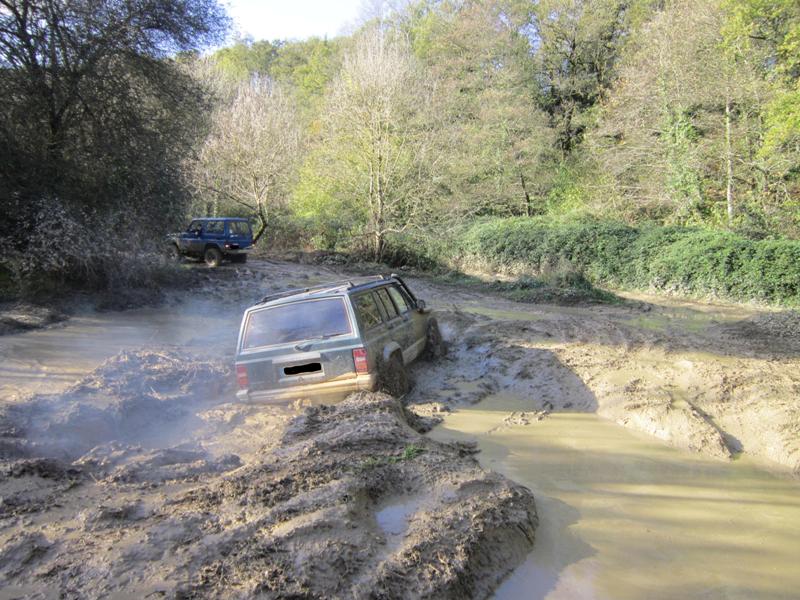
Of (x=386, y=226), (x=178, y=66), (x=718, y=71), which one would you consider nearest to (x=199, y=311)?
(x=178, y=66)

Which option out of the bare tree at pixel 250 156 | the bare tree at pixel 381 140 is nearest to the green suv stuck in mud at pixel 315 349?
the bare tree at pixel 381 140

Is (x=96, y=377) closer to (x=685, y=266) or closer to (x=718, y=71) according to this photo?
(x=685, y=266)

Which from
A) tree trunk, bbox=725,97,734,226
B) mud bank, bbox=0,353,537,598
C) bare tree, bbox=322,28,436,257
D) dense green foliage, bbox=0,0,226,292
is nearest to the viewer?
mud bank, bbox=0,353,537,598

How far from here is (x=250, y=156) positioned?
2969 centimetres

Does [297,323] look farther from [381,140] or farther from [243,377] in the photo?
[381,140]

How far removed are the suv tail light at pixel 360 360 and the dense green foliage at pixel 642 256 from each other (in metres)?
13.7

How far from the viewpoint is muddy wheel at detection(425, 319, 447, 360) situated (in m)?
10.2

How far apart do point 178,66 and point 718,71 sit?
1848 centimetres

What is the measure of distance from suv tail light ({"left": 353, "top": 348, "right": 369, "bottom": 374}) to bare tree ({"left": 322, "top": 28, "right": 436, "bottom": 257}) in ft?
63.6

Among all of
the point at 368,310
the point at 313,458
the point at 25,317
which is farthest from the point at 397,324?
the point at 25,317

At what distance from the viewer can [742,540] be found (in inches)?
186

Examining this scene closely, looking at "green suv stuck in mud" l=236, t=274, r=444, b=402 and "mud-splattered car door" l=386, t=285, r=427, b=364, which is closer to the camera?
"green suv stuck in mud" l=236, t=274, r=444, b=402

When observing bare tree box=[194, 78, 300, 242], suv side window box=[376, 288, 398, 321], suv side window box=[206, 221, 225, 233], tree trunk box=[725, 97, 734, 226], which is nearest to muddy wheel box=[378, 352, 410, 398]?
suv side window box=[376, 288, 398, 321]

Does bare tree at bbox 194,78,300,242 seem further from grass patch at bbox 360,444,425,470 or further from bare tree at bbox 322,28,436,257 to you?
grass patch at bbox 360,444,425,470
